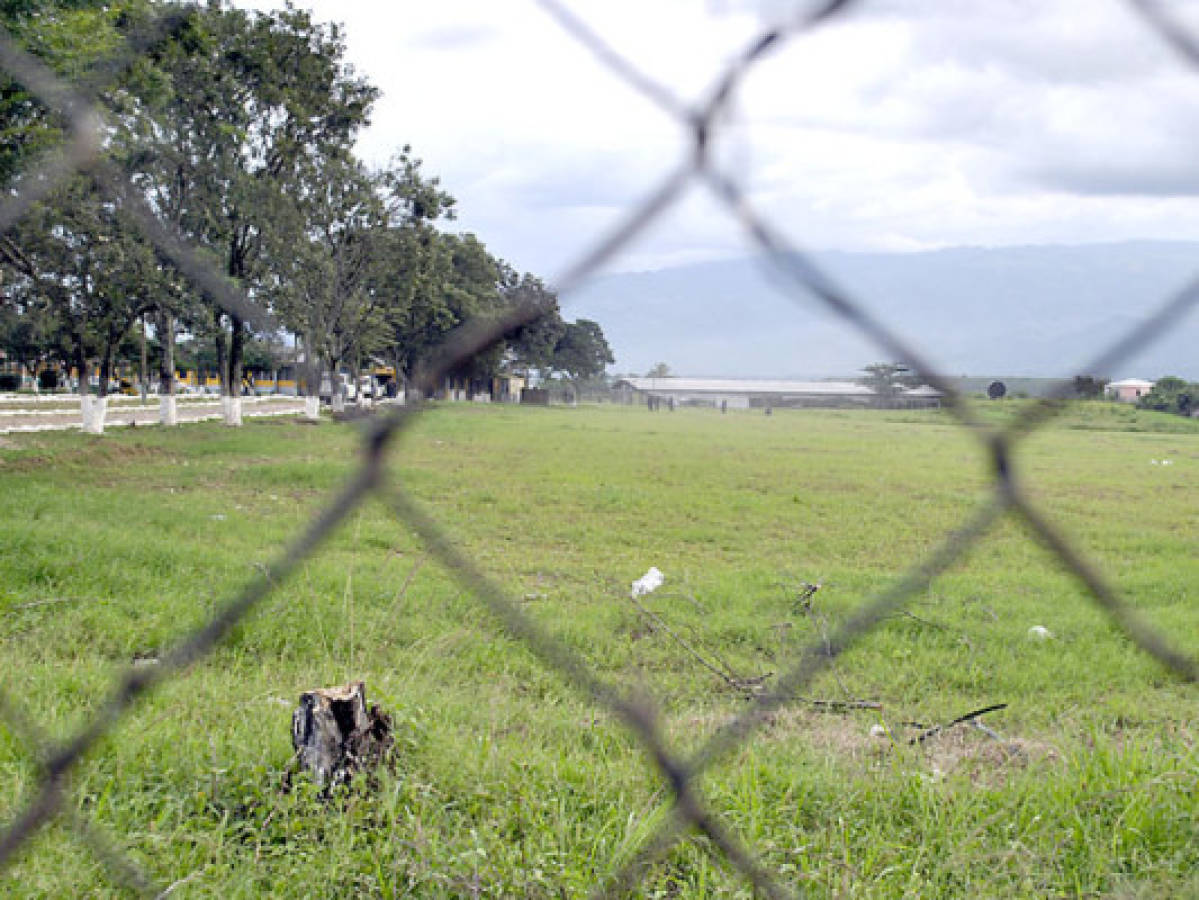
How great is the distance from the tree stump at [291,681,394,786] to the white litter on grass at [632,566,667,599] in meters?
2.12

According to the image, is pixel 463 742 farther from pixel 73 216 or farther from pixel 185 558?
pixel 73 216

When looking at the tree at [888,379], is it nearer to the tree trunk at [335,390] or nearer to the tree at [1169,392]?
the tree at [1169,392]

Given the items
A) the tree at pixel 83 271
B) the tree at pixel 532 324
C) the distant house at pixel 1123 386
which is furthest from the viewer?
the tree at pixel 83 271

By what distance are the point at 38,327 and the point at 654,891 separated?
11327 mm

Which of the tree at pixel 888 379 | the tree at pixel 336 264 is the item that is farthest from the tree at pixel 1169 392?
the tree at pixel 336 264

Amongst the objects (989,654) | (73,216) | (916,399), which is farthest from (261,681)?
(73,216)

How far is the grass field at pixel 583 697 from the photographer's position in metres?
1.15

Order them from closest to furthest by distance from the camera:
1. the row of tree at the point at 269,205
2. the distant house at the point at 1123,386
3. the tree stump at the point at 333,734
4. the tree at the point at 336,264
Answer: the distant house at the point at 1123,386 → the row of tree at the point at 269,205 → the tree at the point at 336,264 → the tree stump at the point at 333,734

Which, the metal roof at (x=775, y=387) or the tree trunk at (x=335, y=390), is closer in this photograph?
the metal roof at (x=775, y=387)

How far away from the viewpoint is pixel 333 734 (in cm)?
130

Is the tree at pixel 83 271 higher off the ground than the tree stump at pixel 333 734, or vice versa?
the tree at pixel 83 271

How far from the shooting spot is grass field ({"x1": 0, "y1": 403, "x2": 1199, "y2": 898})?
1.15m

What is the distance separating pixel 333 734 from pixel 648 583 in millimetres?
2385

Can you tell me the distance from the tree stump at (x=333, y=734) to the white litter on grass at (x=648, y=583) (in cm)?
212
